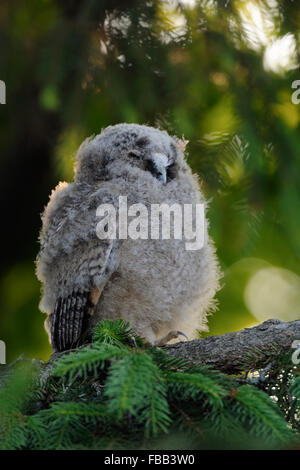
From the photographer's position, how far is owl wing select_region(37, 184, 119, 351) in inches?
87.1

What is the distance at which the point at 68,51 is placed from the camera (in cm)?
287

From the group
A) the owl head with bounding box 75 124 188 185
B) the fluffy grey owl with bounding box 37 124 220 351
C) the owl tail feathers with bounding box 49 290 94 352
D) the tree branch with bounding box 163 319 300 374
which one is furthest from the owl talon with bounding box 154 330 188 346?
the owl head with bounding box 75 124 188 185

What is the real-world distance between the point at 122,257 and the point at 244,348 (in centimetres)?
68

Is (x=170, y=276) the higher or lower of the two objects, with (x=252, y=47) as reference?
lower

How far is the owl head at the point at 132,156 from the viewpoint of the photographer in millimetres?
2439

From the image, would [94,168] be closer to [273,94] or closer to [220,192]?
[220,192]

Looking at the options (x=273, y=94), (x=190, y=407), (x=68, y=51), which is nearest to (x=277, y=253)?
(x=273, y=94)

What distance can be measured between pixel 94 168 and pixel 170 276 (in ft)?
2.10

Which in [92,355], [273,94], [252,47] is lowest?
[92,355]

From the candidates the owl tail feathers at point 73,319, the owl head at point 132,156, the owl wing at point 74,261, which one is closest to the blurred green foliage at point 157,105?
the owl head at point 132,156

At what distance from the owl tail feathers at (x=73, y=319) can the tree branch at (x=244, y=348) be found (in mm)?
457

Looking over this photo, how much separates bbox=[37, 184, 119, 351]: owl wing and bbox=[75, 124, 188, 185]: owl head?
14 cm

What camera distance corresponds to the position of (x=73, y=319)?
7.30ft
